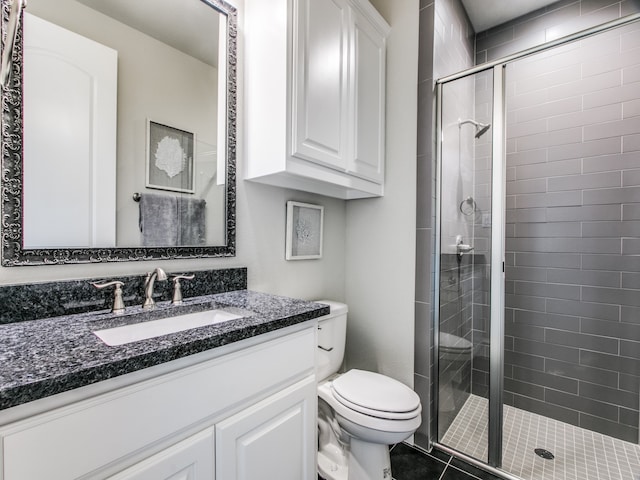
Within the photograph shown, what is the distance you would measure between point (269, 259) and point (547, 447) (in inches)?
72.2

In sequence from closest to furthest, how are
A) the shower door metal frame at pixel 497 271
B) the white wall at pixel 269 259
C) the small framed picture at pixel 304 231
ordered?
the white wall at pixel 269 259, the shower door metal frame at pixel 497 271, the small framed picture at pixel 304 231

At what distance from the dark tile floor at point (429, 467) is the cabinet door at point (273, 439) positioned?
644mm

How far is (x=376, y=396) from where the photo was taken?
1320mm

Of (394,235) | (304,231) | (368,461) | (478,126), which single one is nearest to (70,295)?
(304,231)

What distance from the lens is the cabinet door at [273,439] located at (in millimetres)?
818

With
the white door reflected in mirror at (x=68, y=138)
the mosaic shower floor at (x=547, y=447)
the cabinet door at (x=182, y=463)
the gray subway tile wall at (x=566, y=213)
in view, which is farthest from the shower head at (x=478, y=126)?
the cabinet door at (x=182, y=463)

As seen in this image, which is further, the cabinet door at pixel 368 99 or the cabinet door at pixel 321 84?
the cabinet door at pixel 368 99

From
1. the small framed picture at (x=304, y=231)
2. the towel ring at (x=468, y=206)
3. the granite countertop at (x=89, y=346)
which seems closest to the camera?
the granite countertop at (x=89, y=346)

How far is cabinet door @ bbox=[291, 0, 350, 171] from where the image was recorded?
1.23 meters

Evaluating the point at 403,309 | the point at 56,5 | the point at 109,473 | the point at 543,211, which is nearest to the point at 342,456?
the point at 403,309

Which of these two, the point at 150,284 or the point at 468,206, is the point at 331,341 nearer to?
the point at 150,284

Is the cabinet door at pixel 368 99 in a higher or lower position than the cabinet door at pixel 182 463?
higher

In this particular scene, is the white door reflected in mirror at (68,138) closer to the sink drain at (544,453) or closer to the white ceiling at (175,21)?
the white ceiling at (175,21)

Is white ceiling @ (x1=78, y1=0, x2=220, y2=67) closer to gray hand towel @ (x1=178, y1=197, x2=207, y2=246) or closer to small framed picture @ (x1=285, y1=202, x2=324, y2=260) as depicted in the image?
gray hand towel @ (x1=178, y1=197, x2=207, y2=246)
